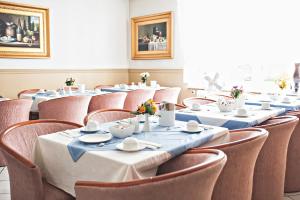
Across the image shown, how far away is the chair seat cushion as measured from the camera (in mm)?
1830

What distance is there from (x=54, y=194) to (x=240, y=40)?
4.51 meters

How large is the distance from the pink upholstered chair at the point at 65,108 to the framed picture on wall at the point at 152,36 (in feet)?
8.87

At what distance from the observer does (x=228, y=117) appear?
2.79 m

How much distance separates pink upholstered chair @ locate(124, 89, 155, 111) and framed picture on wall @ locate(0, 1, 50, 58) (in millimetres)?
1953

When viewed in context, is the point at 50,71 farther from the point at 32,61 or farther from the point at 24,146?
the point at 24,146

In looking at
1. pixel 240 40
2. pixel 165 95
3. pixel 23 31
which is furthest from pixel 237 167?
pixel 23 31

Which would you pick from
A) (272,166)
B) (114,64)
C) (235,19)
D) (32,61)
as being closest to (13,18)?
(32,61)

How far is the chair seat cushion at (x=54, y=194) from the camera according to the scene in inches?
72.1

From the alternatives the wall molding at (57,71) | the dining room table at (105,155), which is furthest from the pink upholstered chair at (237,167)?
the wall molding at (57,71)

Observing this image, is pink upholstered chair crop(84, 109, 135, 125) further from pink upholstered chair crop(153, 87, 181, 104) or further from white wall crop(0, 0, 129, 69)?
white wall crop(0, 0, 129, 69)

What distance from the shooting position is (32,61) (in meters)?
5.54

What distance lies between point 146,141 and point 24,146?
863 mm

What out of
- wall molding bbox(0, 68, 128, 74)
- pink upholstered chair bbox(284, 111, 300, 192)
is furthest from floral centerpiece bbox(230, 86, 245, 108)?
wall molding bbox(0, 68, 128, 74)

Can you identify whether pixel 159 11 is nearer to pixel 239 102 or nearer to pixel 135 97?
pixel 135 97
